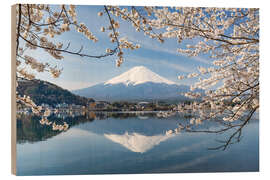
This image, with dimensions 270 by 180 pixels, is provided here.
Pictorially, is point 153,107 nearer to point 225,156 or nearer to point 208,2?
point 225,156

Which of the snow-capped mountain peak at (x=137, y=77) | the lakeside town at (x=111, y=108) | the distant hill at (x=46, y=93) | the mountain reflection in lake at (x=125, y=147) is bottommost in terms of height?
the mountain reflection in lake at (x=125, y=147)

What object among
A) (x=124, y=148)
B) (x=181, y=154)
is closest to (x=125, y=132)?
(x=124, y=148)

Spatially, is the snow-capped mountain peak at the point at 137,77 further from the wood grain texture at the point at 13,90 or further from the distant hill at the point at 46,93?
the wood grain texture at the point at 13,90

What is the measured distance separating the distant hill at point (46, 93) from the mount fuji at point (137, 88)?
160 mm

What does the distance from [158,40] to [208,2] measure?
0.78 m

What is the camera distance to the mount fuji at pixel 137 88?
12.0 ft

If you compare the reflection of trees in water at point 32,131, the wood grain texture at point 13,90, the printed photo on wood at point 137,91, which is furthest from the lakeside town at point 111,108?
the wood grain texture at point 13,90

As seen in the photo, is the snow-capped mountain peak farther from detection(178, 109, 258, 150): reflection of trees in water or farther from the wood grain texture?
the wood grain texture

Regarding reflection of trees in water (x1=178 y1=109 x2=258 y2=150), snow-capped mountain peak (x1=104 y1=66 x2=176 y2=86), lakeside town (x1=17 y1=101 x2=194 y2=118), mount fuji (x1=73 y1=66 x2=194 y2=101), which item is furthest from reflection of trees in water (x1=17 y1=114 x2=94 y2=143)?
reflection of trees in water (x1=178 y1=109 x2=258 y2=150)

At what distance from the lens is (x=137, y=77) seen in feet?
12.3

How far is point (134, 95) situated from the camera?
149 inches

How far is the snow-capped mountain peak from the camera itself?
3.69 metres

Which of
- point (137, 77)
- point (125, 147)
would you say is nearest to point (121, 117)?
point (125, 147)

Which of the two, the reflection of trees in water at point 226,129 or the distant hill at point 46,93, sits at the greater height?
the distant hill at point 46,93
